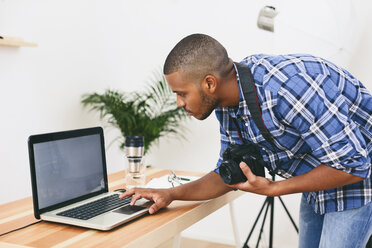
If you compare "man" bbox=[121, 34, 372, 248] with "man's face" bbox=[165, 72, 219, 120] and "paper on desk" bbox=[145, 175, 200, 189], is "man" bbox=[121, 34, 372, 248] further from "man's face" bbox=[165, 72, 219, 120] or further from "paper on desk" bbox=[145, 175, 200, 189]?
"paper on desk" bbox=[145, 175, 200, 189]

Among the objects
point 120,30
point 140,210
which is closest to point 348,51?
point 140,210

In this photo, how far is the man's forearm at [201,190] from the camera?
1.47m

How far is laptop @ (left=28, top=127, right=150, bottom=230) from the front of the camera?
1.28 m

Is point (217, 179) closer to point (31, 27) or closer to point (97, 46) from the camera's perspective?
point (31, 27)

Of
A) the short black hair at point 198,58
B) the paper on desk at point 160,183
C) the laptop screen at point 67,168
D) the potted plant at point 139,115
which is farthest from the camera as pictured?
the potted plant at point 139,115

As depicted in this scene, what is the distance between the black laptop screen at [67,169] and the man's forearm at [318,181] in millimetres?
679

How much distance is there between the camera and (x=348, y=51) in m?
2.44

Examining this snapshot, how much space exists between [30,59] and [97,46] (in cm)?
74

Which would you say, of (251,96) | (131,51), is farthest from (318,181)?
(131,51)

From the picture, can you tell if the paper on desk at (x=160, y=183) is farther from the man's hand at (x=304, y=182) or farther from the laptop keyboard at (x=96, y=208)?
the man's hand at (x=304, y=182)

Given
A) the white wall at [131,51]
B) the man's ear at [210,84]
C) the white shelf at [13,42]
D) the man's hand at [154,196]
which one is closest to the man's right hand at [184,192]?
the man's hand at [154,196]

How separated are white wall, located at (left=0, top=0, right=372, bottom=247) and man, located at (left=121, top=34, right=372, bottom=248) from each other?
1.18 meters

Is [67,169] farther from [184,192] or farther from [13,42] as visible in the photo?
[13,42]

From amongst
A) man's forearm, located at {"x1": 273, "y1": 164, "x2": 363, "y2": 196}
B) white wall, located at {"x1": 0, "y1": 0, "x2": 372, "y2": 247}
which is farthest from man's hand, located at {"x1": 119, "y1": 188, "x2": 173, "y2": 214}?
white wall, located at {"x1": 0, "y1": 0, "x2": 372, "y2": 247}
